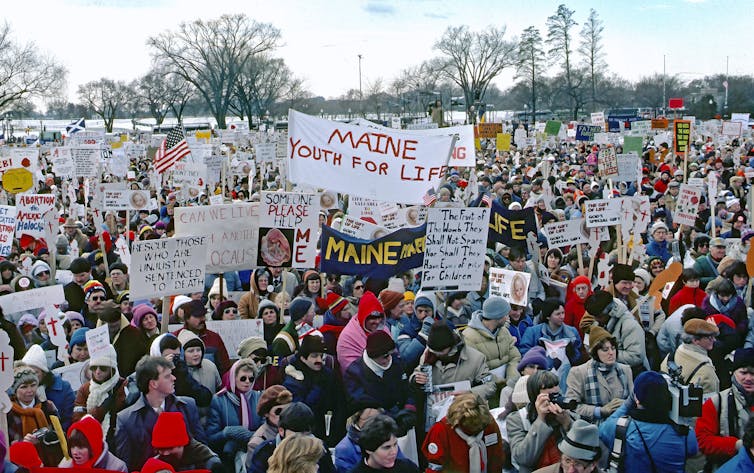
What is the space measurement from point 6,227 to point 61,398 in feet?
17.2

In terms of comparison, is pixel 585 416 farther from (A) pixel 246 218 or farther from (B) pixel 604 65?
(B) pixel 604 65

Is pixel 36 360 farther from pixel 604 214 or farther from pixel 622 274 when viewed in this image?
pixel 604 214

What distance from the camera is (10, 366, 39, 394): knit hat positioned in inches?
214

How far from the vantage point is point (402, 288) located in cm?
909

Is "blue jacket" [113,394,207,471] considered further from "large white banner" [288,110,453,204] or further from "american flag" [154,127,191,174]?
"american flag" [154,127,191,174]

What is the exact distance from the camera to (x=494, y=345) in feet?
20.9

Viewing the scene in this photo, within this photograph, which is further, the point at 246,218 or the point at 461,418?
the point at 246,218

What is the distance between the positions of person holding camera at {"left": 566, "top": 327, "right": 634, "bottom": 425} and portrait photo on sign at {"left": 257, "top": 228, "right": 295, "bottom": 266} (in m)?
3.72

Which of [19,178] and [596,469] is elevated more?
[19,178]

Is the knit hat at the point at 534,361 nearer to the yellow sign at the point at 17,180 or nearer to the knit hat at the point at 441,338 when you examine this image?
the knit hat at the point at 441,338

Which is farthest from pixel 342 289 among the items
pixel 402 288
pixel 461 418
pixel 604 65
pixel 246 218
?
pixel 604 65

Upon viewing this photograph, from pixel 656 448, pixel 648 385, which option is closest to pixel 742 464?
pixel 656 448

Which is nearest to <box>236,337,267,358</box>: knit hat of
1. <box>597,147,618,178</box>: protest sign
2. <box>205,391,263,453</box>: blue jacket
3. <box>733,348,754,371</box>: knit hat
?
<box>205,391,263,453</box>: blue jacket

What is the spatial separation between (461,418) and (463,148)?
10.8 m
